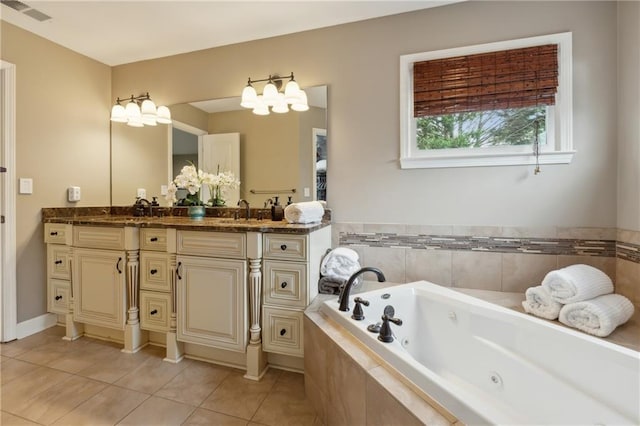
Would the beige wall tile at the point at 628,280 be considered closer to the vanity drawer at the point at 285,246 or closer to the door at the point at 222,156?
the vanity drawer at the point at 285,246

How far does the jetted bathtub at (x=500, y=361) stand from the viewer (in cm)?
100

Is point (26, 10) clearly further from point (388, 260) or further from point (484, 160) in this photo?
point (484, 160)

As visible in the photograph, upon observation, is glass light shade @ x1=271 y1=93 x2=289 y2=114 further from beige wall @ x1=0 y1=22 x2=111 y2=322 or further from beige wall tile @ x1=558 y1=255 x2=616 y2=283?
beige wall tile @ x1=558 y1=255 x2=616 y2=283

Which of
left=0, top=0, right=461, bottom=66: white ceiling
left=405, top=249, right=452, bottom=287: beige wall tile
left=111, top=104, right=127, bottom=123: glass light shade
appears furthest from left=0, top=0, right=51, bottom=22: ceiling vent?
left=405, top=249, right=452, bottom=287: beige wall tile

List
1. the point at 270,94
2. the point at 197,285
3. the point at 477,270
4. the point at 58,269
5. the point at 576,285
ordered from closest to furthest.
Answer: the point at 576,285 → the point at 197,285 → the point at 477,270 → the point at 270,94 → the point at 58,269

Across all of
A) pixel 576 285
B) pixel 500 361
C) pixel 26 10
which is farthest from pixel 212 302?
pixel 26 10

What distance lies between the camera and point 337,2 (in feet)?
6.53

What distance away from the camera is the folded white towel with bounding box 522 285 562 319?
1459mm

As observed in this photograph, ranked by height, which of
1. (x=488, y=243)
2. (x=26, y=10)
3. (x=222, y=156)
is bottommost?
(x=488, y=243)

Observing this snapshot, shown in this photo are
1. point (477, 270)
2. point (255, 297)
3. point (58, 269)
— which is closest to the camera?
point (255, 297)

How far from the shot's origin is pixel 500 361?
1372 mm

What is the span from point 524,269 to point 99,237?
2859mm

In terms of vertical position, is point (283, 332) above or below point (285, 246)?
below

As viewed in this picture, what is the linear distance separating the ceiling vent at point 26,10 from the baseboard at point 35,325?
2236 millimetres
